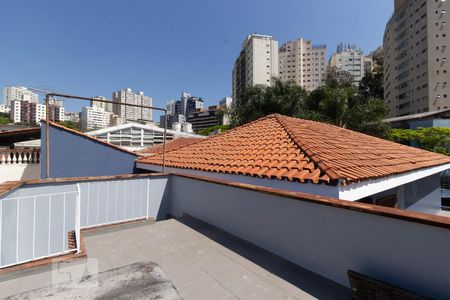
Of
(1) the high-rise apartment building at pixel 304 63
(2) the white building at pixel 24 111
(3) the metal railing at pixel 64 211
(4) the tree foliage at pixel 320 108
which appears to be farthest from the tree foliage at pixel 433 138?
(2) the white building at pixel 24 111

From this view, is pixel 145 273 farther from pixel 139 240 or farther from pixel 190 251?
pixel 139 240

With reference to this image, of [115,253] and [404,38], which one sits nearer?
[115,253]

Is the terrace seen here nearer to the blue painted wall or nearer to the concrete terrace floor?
the concrete terrace floor

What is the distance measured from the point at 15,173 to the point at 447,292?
1470cm

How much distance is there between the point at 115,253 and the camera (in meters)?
4.11

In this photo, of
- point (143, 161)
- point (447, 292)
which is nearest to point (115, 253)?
point (447, 292)

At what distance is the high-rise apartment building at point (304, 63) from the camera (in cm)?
10288

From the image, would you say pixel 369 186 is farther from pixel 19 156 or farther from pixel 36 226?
pixel 19 156

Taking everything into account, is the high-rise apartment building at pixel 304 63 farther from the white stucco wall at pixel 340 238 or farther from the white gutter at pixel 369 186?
the white stucco wall at pixel 340 238

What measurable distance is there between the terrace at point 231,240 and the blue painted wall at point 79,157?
14.1ft

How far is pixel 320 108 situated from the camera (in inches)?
780

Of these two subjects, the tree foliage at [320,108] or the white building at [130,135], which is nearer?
the white building at [130,135]

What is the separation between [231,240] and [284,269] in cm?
135

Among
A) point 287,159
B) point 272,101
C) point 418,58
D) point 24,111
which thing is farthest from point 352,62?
point 24,111
